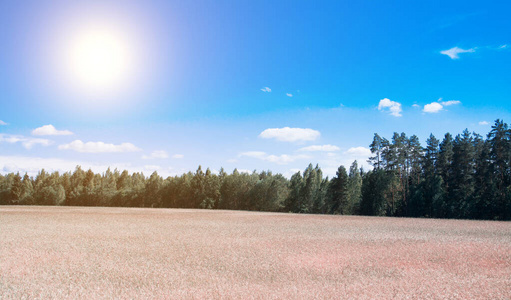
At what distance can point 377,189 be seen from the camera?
52281 mm

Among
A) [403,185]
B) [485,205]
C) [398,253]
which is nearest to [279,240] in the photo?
[398,253]

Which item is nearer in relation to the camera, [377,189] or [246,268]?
[246,268]

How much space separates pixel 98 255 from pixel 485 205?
157 feet

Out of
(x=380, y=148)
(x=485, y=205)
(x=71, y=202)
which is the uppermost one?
(x=380, y=148)

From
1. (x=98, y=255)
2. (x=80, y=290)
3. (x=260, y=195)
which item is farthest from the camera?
(x=260, y=195)

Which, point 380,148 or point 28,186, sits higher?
point 380,148

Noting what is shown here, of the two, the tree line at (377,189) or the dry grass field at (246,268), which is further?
the tree line at (377,189)

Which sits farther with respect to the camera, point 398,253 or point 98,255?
point 398,253

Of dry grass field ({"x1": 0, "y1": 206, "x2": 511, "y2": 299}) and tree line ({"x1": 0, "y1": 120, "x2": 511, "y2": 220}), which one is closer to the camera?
dry grass field ({"x1": 0, "y1": 206, "x2": 511, "y2": 299})

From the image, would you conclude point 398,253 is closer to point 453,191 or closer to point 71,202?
point 453,191

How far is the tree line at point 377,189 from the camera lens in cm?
4506

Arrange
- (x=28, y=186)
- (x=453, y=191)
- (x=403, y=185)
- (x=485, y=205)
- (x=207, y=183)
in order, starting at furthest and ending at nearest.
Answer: (x=28, y=186)
(x=207, y=183)
(x=403, y=185)
(x=453, y=191)
(x=485, y=205)

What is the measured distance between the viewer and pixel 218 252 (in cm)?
1308

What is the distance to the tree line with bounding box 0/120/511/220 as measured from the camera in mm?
45062
